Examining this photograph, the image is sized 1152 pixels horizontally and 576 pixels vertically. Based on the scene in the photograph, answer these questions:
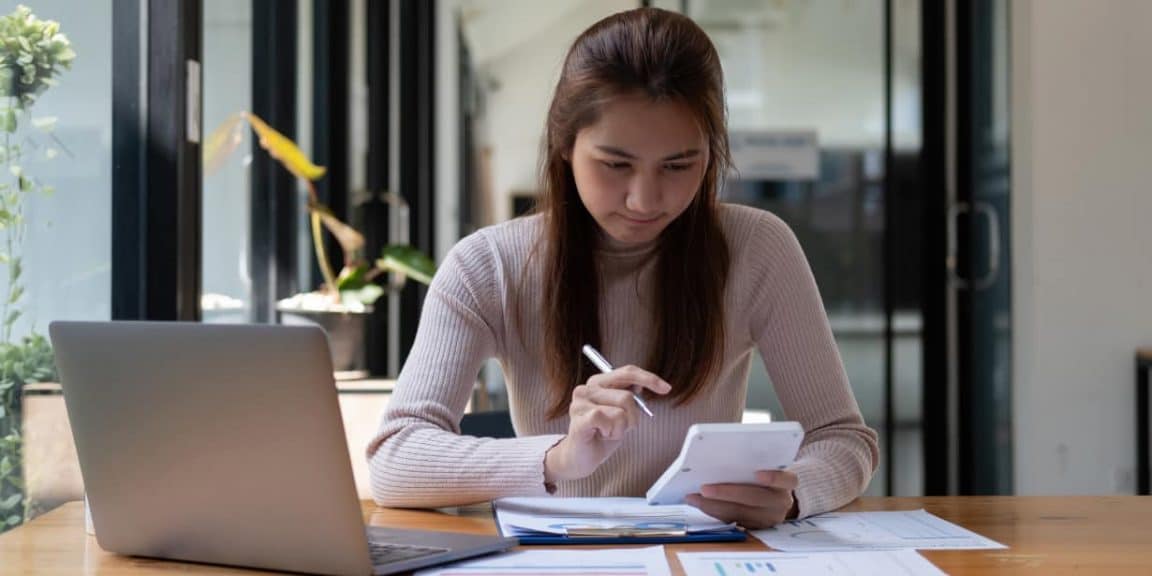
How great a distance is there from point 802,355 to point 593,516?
0.46 metres

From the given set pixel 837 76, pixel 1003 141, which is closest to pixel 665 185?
pixel 1003 141

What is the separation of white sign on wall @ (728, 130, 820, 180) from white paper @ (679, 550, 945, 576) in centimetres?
345

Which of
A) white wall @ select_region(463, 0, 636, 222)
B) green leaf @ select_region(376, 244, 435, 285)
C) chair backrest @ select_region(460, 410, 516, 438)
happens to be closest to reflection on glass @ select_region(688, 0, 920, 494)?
white wall @ select_region(463, 0, 636, 222)

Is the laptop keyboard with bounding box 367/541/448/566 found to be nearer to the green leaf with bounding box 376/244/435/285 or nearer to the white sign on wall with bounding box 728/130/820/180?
the green leaf with bounding box 376/244/435/285

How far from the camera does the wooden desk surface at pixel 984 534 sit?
1203mm

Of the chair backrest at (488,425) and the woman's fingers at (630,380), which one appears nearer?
the woman's fingers at (630,380)

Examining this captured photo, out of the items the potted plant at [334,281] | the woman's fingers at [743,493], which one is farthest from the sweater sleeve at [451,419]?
the potted plant at [334,281]

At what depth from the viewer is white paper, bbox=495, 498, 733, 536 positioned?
1.33 metres

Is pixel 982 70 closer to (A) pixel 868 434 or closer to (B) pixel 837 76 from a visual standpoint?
(B) pixel 837 76

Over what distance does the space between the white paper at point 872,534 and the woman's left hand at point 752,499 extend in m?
0.02

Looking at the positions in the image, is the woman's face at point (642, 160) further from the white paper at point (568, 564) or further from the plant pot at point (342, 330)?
the plant pot at point (342, 330)

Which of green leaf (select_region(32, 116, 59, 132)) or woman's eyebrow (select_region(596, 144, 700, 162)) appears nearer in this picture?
woman's eyebrow (select_region(596, 144, 700, 162))

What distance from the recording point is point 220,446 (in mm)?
1127

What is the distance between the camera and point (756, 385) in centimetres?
453
